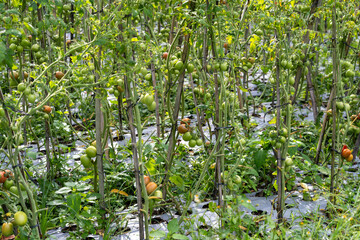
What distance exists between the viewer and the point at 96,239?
1.78 metres

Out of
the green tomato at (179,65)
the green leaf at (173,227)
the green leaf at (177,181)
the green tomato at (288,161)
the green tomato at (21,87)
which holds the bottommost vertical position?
the green leaf at (177,181)

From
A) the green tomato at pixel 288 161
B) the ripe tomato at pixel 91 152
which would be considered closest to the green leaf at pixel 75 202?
the ripe tomato at pixel 91 152

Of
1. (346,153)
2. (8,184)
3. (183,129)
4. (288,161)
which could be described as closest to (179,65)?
(183,129)

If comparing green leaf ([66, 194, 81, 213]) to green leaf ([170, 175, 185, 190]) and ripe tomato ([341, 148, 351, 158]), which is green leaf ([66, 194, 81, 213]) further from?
ripe tomato ([341, 148, 351, 158])

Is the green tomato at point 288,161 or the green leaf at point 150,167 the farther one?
the green leaf at point 150,167

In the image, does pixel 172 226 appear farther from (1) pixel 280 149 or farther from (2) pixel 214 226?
(1) pixel 280 149

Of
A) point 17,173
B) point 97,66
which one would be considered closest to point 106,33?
point 97,66

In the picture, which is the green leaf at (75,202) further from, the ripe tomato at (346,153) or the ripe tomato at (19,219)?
the ripe tomato at (346,153)

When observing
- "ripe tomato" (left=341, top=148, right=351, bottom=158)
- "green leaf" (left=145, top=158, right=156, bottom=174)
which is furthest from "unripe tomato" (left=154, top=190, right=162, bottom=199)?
"ripe tomato" (left=341, top=148, right=351, bottom=158)

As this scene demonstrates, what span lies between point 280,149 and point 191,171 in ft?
2.46

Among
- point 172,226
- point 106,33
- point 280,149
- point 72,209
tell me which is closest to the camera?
point 106,33

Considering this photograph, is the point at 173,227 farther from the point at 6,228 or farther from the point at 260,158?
the point at 260,158

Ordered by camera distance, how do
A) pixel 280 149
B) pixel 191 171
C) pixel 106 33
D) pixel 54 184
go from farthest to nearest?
pixel 191 171, pixel 54 184, pixel 280 149, pixel 106 33

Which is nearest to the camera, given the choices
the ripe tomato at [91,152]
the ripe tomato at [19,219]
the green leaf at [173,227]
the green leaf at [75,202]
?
the ripe tomato at [19,219]
